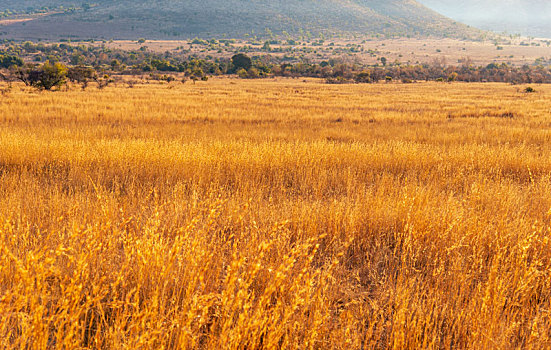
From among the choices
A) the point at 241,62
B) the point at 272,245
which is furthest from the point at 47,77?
the point at 241,62

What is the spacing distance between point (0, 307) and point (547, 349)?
2986mm

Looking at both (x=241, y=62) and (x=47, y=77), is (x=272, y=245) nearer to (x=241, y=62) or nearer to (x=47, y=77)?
(x=47, y=77)

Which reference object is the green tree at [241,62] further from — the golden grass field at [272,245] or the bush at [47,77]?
the golden grass field at [272,245]

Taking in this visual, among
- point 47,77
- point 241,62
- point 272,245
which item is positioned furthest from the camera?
point 241,62

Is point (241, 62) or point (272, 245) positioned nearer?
point (272, 245)

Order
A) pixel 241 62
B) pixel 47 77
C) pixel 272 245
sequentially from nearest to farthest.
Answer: pixel 272 245, pixel 47 77, pixel 241 62

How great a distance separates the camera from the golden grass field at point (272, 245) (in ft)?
6.98

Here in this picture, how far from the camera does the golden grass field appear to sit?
213 cm

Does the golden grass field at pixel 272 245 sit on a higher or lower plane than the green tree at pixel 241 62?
lower

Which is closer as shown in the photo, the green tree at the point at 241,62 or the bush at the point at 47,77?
the bush at the point at 47,77

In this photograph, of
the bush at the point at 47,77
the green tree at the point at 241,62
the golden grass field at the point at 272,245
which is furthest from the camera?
the green tree at the point at 241,62

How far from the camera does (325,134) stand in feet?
43.1

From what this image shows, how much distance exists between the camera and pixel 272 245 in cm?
362

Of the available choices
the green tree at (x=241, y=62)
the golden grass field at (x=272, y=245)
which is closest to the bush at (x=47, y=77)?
the golden grass field at (x=272, y=245)
